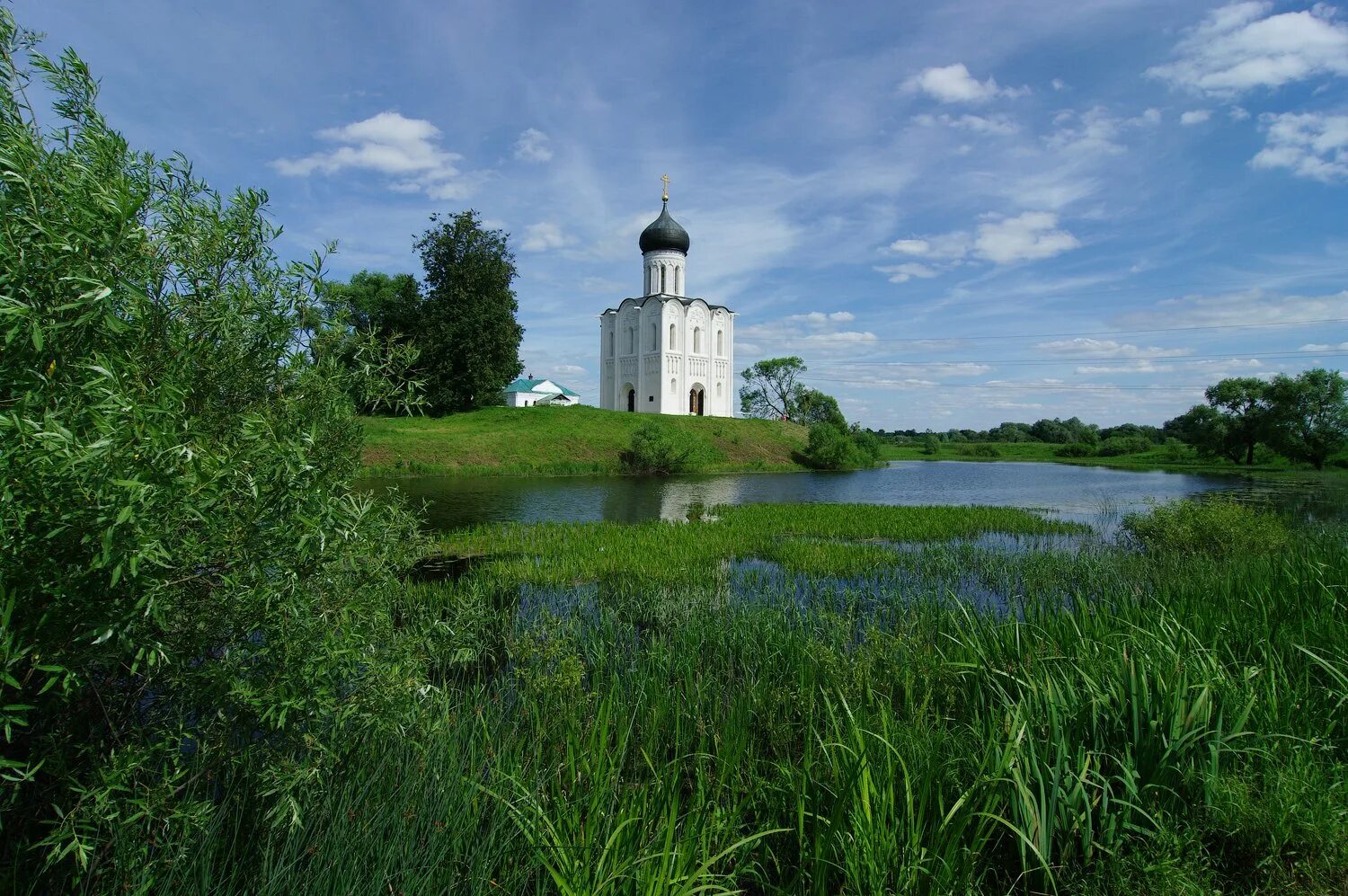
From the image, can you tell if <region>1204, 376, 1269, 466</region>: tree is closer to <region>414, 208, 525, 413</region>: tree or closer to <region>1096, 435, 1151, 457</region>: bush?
<region>1096, 435, 1151, 457</region>: bush

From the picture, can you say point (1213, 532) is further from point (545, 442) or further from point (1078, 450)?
point (1078, 450)

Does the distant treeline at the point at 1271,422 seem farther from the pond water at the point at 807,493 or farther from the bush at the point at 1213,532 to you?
the bush at the point at 1213,532

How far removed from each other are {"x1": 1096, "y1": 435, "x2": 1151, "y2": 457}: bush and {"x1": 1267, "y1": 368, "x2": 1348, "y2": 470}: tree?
23.3 meters

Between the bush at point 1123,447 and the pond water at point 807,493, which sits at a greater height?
the bush at point 1123,447

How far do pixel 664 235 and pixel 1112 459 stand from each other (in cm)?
5032

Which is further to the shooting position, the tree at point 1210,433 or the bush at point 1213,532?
the tree at point 1210,433

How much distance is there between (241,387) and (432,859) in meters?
2.50

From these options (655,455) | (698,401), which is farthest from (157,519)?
(698,401)

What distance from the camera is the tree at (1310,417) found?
49.8 metres

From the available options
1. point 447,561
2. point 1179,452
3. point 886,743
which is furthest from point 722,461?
point 1179,452

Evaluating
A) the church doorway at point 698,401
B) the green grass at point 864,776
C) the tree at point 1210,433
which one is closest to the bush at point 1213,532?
the green grass at point 864,776

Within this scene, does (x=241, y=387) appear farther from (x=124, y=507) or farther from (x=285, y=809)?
(x=285, y=809)

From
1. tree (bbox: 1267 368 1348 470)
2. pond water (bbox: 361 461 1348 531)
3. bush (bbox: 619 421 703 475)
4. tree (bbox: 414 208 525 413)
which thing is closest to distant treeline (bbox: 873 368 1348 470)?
tree (bbox: 1267 368 1348 470)

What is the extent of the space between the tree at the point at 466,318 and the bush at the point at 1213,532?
4266 cm
